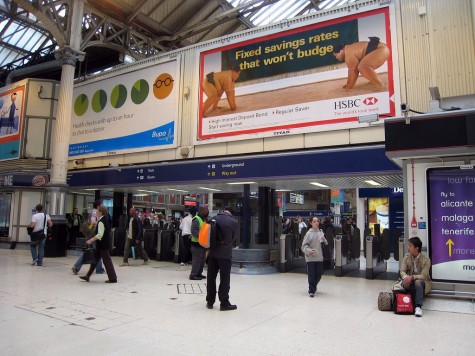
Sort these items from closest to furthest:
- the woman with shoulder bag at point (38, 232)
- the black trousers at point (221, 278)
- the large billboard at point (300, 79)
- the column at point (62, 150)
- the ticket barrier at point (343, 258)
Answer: the black trousers at point (221, 278) < the large billboard at point (300, 79) < the ticket barrier at point (343, 258) < the woman with shoulder bag at point (38, 232) < the column at point (62, 150)

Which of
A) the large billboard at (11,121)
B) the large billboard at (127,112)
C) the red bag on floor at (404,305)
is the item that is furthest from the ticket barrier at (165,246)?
the large billboard at (11,121)

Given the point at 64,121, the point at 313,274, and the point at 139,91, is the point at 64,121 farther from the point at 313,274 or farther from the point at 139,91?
the point at 313,274

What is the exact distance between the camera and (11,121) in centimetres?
1664

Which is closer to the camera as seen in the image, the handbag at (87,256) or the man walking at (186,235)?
the handbag at (87,256)

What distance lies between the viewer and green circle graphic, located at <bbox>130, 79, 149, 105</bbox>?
13.1m

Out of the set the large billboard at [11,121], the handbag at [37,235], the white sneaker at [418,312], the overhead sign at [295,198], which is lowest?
the white sneaker at [418,312]

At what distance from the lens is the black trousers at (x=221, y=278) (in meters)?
5.66

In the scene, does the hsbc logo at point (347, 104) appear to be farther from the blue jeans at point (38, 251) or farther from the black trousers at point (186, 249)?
the blue jeans at point (38, 251)

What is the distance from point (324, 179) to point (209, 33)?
42.4ft

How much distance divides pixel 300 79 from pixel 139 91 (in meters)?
6.01

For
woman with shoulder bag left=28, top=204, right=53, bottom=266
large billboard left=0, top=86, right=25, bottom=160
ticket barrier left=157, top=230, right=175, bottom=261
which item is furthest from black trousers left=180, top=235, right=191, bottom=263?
large billboard left=0, top=86, right=25, bottom=160

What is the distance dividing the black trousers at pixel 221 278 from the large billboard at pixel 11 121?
13592mm

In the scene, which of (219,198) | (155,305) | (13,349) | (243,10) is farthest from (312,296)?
(219,198)

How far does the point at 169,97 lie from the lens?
1242 cm
